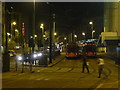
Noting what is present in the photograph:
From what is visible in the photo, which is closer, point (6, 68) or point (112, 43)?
point (6, 68)

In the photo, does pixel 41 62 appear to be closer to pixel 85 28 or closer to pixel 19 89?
pixel 19 89

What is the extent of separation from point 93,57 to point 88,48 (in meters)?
2.70

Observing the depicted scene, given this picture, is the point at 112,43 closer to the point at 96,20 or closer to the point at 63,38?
the point at 63,38

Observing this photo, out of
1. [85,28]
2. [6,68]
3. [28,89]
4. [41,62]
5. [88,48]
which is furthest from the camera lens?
[85,28]

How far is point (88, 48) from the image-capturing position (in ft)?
167

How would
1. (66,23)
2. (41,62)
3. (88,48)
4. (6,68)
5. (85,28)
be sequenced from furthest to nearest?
(85,28) → (66,23) → (88,48) → (41,62) → (6,68)

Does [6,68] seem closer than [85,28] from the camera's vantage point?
Yes

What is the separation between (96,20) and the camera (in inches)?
5202

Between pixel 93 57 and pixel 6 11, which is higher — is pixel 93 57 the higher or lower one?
the lower one

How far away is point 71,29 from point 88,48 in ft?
218

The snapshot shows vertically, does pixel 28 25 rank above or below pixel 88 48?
above

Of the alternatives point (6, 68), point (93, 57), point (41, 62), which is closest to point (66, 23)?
point (93, 57)

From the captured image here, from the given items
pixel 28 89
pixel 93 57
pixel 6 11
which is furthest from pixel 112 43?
pixel 28 89

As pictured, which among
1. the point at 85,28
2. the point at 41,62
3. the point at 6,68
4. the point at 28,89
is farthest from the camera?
the point at 85,28
